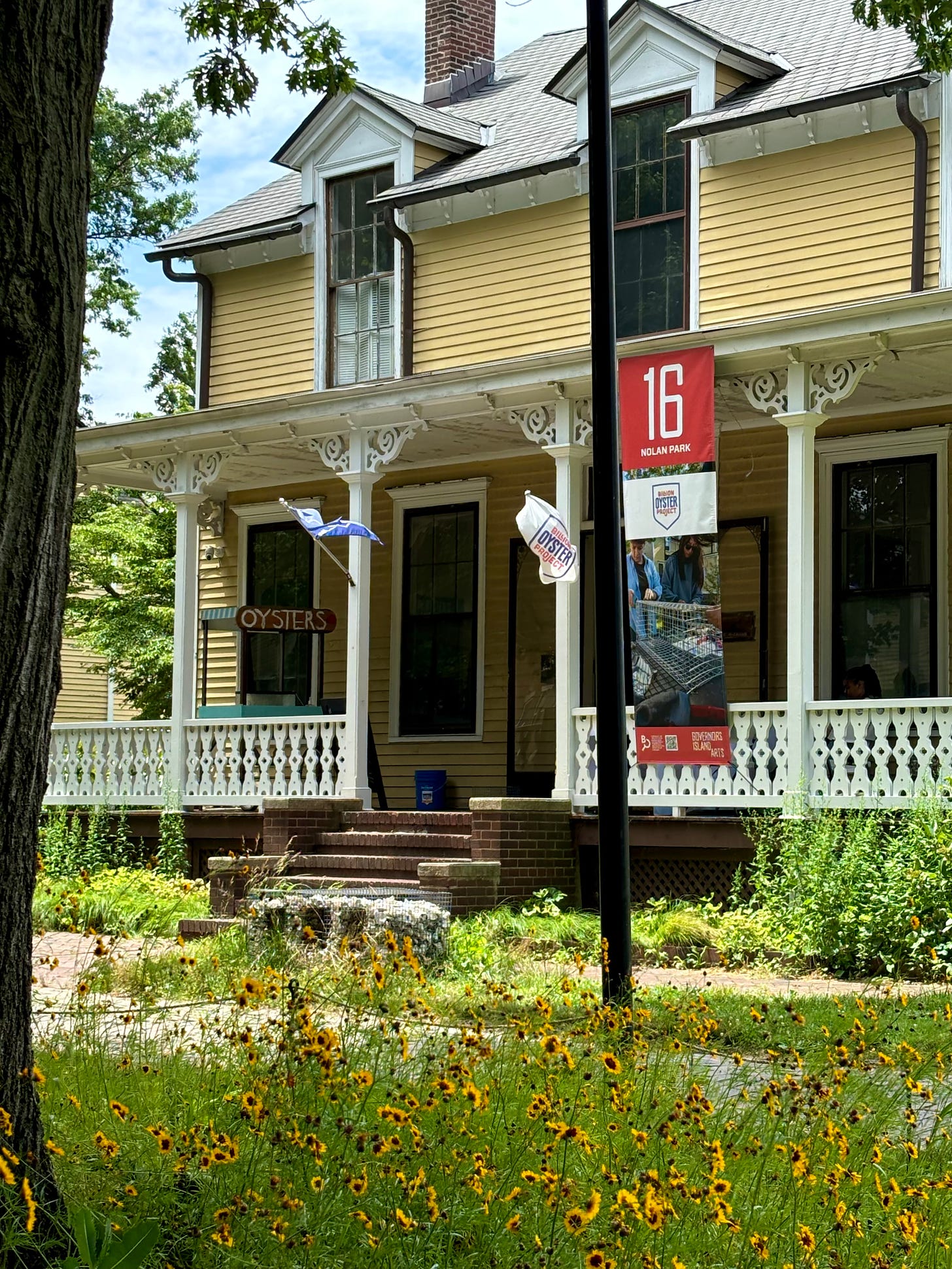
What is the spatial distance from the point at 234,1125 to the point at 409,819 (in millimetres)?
10019

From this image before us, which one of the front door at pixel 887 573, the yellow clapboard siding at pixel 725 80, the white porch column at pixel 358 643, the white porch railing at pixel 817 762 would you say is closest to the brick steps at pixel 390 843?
the white porch column at pixel 358 643

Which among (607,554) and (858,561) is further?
(858,561)

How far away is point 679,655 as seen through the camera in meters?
13.5

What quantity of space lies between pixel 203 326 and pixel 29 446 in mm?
16061

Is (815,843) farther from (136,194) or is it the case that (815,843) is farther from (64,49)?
(136,194)

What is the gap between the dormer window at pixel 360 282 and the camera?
59.6 ft

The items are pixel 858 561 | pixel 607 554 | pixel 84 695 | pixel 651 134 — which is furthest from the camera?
pixel 84 695

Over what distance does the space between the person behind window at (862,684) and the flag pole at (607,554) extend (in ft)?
22.3

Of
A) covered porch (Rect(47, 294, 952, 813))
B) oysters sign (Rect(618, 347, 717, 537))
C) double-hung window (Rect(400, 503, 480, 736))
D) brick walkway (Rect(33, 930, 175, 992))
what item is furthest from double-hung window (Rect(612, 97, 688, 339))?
brick walkway (Rect(33, 930, 175, 992))

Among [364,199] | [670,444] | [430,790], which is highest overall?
[364,199]

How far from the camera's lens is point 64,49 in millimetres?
4289

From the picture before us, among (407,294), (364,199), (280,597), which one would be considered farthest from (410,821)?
(364,199)

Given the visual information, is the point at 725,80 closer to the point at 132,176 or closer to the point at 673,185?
the point at 673,185

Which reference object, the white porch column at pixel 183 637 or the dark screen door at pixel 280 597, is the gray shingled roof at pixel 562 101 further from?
the white porch column at pixel 183 637
